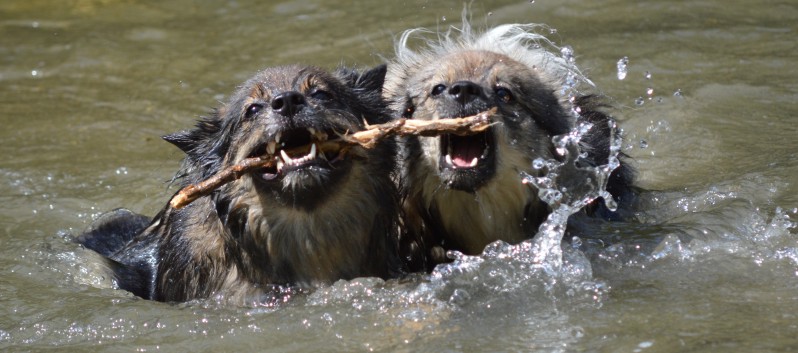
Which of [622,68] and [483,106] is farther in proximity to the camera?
[622,68]

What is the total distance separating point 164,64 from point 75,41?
3.68ft

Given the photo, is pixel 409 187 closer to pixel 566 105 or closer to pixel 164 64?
pixel 566 105

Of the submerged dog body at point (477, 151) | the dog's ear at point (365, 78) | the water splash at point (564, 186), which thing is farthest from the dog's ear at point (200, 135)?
the water splash at point (564, 186)

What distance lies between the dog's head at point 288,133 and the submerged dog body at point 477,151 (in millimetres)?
372

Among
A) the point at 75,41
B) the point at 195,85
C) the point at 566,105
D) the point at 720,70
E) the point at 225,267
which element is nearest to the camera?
the point at 225,267

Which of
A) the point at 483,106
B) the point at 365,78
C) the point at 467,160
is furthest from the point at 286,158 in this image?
the point at 483,106

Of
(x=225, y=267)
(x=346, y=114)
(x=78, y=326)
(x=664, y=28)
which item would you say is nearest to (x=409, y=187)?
(x=346, y=114)

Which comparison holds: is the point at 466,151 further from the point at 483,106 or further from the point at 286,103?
the point at 286,103

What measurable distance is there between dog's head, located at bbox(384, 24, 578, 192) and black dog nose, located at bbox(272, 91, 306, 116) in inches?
32.0

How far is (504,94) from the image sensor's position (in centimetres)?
607

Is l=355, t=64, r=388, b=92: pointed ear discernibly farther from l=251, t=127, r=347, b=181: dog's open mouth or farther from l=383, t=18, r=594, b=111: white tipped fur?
l=251, t=127, r=347, b=181: dog's open mouth

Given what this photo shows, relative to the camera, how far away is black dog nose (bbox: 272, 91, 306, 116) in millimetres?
5430

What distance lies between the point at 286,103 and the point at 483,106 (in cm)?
104

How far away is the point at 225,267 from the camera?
600cm
